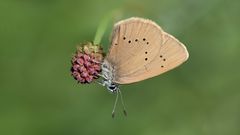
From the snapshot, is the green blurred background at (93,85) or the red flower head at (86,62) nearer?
the red flower head at (86,62)

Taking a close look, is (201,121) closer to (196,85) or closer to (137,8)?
(196,85)

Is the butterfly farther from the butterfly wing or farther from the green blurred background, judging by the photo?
the green blurred background

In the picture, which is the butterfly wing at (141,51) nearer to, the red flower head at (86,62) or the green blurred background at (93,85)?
the red flower head at (86,62)

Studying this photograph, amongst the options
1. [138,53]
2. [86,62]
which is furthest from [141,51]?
[86,62]

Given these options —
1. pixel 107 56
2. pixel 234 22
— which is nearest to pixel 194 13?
pixel 234 22

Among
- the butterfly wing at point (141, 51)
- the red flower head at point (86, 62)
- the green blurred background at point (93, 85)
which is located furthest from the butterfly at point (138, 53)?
the green blurred background at point (93, 85)

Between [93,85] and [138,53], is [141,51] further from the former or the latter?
[93,85]
